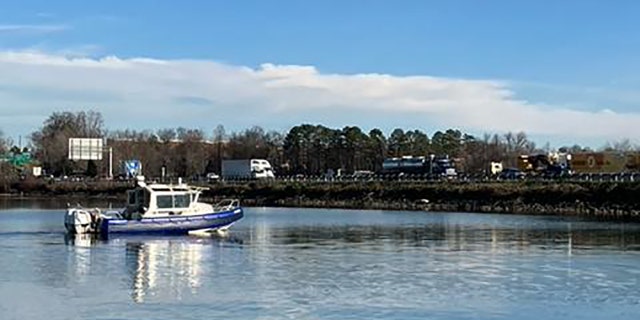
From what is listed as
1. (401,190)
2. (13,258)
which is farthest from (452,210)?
(13,258)

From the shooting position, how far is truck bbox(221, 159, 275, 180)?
135000 millimetres

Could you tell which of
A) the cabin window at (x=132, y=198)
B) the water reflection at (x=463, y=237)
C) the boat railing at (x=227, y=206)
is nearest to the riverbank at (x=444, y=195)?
the water reflection at (x=463, y=237)

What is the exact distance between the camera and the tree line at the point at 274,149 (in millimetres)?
164125

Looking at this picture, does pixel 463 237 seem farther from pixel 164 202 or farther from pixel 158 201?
pixel 158 201

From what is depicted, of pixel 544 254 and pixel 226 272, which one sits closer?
pixel 226 272

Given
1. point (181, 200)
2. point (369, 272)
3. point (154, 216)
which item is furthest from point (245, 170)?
point (369, 272)

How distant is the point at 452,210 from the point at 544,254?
43984 mm

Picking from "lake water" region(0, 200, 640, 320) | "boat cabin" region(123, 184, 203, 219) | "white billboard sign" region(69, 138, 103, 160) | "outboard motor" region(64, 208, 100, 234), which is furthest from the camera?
"white billboard sign" region(69, 138, 103, 160)

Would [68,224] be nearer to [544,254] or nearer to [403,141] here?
[544,254]

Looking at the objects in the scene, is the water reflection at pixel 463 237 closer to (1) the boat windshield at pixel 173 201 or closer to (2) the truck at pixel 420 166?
(1) the boat windshield at pixel 173 201

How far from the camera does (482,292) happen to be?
28953mm

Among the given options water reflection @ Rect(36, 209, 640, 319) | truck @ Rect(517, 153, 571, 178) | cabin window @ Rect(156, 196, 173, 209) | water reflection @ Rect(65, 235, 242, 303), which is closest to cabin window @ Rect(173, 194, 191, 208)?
cabin window @ Rect(156, 196, 173, 209)

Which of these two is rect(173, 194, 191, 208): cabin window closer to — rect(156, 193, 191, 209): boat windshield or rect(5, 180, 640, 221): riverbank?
rect(156, 193, 191, 209): boat windshield

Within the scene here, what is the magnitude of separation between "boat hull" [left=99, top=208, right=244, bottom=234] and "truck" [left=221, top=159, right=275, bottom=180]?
7692 centimetres
